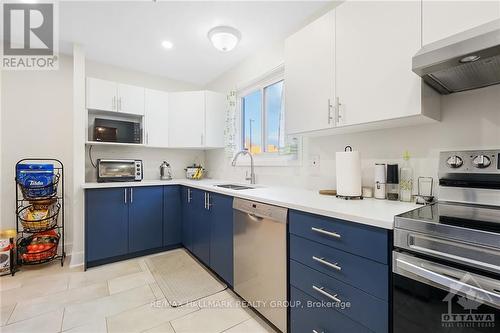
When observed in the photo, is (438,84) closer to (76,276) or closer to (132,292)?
(132,292)

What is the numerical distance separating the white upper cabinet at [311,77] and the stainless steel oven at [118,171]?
81.3 inches

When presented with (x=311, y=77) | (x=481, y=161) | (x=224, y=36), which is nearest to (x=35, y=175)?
(x=224, y=36)

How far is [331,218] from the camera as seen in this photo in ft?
3.79

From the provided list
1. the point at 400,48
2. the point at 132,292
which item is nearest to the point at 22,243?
the point at 132,292

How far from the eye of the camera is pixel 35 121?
2.66m

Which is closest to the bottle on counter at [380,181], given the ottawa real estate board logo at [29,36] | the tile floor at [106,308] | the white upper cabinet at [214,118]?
the tile floor at [106,308]

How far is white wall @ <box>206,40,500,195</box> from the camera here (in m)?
1.17

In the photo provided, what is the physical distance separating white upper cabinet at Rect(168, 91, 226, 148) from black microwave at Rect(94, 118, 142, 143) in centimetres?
46

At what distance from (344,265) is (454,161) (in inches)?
31.3

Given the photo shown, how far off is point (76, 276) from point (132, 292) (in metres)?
0.76

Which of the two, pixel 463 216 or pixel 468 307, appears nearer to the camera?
pixel 468 307

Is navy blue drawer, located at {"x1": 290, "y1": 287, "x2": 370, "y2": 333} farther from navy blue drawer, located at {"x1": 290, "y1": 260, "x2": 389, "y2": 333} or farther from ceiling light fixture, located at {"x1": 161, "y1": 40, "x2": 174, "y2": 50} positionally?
ceiling light fixture, located at {"x1": 161, "y1": 40, "x2": 174, "y2": 50}

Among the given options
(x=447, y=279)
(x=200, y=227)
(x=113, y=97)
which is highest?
(x=113, y=97)

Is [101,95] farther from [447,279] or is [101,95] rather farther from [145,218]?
[447,279]
